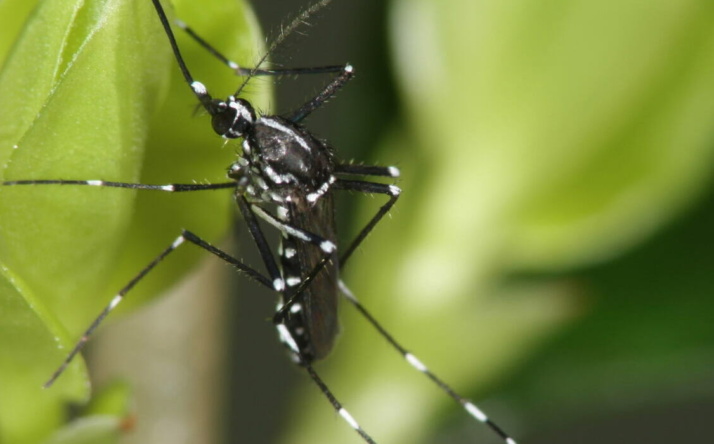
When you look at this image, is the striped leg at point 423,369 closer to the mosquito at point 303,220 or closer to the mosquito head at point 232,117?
the mosquito at point 303,220

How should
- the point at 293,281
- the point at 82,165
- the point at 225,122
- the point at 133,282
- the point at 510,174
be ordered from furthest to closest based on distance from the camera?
the point at 293,281
the point at 510,174
the point at 225,122
the point at 133,282
the point at 82,165

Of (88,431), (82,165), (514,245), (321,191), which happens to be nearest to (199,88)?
(82,165)

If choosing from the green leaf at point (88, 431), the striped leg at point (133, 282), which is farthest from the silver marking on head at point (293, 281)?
the green leaf at point (88, 431)

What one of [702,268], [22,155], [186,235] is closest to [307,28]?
[186,235]

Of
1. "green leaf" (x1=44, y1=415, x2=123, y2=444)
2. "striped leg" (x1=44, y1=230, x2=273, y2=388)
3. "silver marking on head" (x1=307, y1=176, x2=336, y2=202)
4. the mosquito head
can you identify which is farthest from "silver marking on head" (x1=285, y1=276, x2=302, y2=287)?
"green leaf" (x1=44, y1=415, x2=123, y2=444)

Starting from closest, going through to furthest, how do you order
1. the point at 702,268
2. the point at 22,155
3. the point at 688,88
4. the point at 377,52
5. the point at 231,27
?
the point at 22,155 < the point at 231,27 < the point at 688,88 < the point at 702,268 < the point at 377,52

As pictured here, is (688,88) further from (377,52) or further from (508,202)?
(377,52)

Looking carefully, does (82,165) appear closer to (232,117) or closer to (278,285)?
(232,117)
